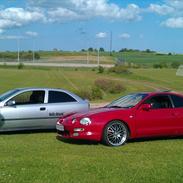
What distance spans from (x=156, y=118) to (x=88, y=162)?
3.52m

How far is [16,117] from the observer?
13.9 m

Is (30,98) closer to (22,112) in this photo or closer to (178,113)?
(22,112)

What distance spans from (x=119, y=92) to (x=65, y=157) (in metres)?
33.9

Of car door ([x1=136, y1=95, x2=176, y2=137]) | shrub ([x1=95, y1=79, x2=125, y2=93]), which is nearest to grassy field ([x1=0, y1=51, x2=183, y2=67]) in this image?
shrub ([x1=95, y1=79, x2=125, y2=93])

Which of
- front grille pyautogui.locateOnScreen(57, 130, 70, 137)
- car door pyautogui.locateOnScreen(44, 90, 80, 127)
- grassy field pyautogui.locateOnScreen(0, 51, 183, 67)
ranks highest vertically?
car door pyautogui.locateOnScreen(44, 90, 80, 127)

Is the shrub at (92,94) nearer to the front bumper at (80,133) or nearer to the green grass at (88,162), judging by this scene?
the green grass at (88,162)

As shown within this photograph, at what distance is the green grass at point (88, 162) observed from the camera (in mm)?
7832

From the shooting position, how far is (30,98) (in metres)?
14.5

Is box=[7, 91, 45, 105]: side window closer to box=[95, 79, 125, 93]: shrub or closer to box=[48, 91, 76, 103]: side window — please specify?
box=[48, 91, 76, 103]: side window

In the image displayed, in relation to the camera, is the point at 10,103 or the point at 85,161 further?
the point at 10,103

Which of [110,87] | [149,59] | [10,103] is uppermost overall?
[10,103]

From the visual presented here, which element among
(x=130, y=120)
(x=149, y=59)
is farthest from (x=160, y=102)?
(x=149, y=59)

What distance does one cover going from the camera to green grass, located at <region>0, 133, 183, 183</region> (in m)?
7.83

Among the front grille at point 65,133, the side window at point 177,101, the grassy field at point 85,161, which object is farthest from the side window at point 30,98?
the side window at point 177,101
